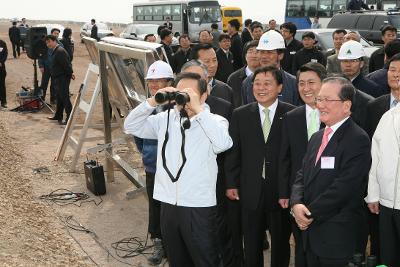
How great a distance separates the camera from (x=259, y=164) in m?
4.26

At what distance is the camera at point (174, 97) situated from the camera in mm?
3225

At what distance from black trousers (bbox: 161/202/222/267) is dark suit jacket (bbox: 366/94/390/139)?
1.67m

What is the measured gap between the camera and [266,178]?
169 inches

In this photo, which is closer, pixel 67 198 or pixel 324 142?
pixel 324 142

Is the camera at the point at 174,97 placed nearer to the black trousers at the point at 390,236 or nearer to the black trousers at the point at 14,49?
the black trousers at the point at 390,236

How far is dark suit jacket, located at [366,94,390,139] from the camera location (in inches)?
170

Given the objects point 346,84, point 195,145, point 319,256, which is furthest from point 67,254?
point 346,84

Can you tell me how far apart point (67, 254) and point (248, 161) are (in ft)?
7.41

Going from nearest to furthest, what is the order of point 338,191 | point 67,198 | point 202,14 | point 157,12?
point 338,191, point 67,198, point 202,14, point 157,12

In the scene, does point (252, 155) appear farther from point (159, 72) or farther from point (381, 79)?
point (381, 79)

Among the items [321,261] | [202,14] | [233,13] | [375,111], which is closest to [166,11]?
[202,14]

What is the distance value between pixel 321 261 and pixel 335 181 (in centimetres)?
59

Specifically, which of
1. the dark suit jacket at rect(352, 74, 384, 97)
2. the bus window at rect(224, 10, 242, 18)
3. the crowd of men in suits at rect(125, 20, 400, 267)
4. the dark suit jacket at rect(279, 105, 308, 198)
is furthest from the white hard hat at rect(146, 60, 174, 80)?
the bus window at rect(224, 10, 242, 18)

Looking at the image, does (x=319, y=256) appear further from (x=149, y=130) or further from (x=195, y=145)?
(x=149, y=130)
